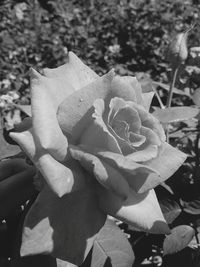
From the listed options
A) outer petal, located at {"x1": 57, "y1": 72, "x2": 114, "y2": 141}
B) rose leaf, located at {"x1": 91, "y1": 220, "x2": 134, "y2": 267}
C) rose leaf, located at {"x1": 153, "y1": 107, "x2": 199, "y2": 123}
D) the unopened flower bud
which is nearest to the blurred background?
the unopened flower bud

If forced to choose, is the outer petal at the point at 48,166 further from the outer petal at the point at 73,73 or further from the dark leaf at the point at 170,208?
the dark leaf at the point at 170,208

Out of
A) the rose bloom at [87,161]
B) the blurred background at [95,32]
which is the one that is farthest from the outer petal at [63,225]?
the blurred background at [95,32]

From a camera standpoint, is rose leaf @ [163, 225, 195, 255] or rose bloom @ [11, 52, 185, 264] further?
rose leaf @ [163, 225, 195, 255]

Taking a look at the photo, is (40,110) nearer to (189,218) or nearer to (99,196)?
(99,196)

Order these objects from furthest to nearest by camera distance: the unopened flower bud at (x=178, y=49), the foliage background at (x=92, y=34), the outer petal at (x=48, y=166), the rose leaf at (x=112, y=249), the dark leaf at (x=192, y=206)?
the foliage background at (x=92, y=34) < the unopened flower bud at (x=178, y=49) < the dark leaf at (x=192, y=206) < the rose leaf at (x=112, y=249) < the outer petal at (x=48, y=166)

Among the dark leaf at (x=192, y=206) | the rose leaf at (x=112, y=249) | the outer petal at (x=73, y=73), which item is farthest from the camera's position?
the dark leaf at (x=192, y=206)

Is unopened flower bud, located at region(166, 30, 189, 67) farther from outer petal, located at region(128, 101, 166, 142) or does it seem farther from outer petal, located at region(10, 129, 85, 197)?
outer petal, located at region(10, 129, 85, 197)

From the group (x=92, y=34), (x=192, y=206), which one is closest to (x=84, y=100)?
(x=192, y=206)
